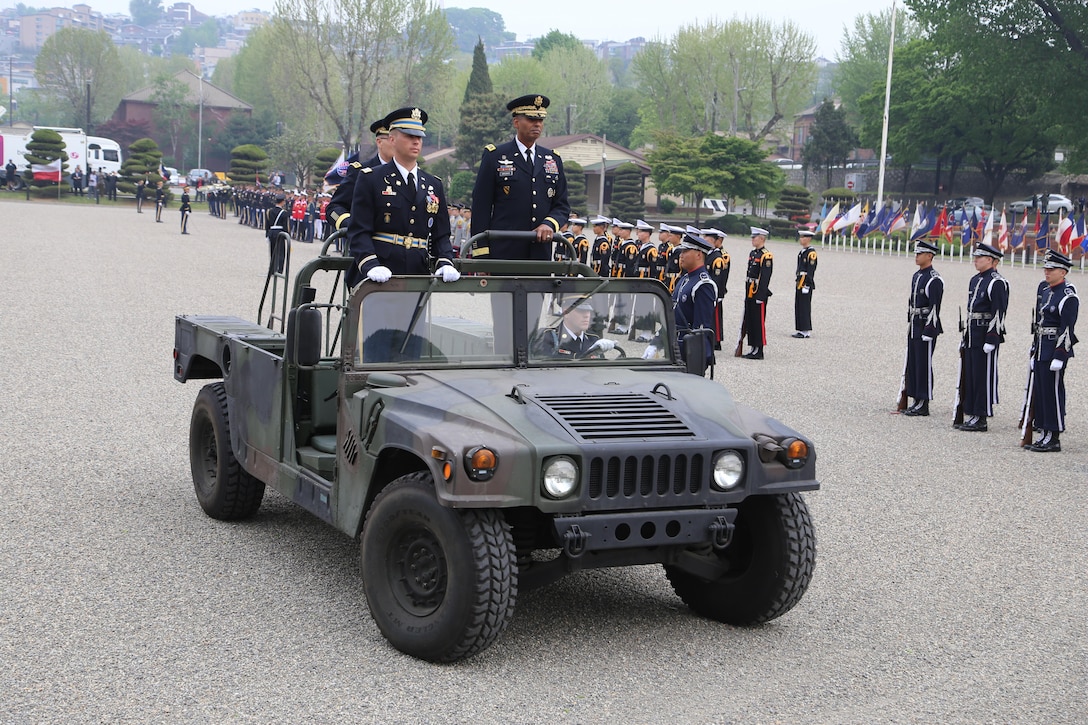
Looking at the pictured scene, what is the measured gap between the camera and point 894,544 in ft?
25.3

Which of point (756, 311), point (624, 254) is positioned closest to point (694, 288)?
point (756, 311)

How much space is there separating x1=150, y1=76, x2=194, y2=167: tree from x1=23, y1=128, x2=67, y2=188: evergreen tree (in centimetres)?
4075

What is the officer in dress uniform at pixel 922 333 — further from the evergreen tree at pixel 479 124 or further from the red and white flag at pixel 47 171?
the evergreen tree at pixel 479 124

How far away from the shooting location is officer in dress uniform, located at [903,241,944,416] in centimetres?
1291

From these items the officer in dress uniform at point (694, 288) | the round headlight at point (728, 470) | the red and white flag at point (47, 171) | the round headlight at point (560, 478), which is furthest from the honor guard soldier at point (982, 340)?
the red and white flag at point (47, 171)

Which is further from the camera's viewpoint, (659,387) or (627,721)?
(659,387)

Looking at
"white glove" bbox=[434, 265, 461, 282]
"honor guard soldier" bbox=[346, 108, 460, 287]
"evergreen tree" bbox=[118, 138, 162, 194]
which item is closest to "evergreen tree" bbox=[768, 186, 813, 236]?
"evergreen tree" bbox=[118, 138, 162, 194]

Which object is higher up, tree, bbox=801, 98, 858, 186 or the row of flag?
tree, bbox=801, 98, 858, 186

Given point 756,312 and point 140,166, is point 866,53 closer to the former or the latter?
point 140,166

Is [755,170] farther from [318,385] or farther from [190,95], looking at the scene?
[190,95]

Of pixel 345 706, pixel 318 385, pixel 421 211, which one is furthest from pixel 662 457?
pixel 421 211

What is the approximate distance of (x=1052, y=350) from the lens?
37.5 feet

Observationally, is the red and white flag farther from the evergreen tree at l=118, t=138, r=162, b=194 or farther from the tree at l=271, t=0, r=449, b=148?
the tree at l=271, t=0, r=449, b=148

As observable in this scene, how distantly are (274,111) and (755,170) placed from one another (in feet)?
204
